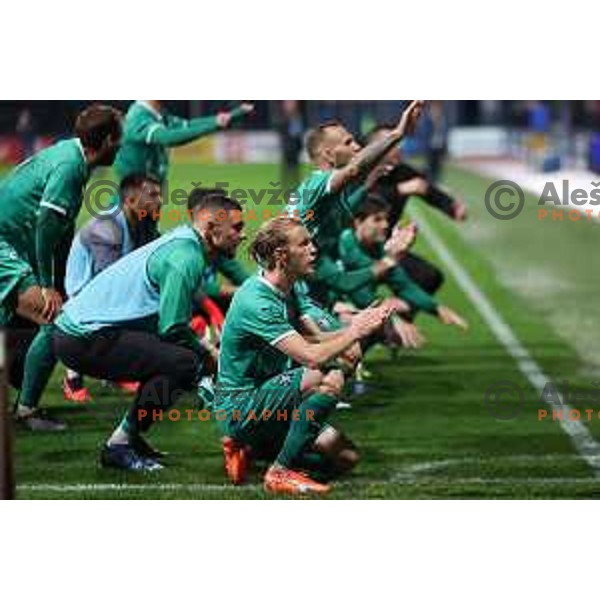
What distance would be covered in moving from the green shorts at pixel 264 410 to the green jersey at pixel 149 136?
1002 millimetres

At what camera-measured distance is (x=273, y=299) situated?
8.85 meters

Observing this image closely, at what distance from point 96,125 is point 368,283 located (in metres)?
1.39

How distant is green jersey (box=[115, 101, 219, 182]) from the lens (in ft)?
30.3

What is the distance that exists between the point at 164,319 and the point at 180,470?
654mm

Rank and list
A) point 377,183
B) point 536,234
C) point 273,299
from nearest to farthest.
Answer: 1. point 273,299
2. point 377,183
3. point 536,234

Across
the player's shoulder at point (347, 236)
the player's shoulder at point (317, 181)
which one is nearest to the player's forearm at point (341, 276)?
the player's shoulder at point (347, 236)

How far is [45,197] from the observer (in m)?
9.16

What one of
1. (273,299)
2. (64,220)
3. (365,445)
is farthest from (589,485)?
(64,220)

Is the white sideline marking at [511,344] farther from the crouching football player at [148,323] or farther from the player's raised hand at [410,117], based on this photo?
the crouching football player at [148,323]

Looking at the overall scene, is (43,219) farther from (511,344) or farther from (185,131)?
(511,344)

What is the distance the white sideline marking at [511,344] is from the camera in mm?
9289

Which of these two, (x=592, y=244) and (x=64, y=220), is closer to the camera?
(x=64, y=220)

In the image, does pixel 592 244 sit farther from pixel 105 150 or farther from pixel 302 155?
pixel 105 150

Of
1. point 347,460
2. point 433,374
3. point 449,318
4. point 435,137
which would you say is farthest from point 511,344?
point 347,460
